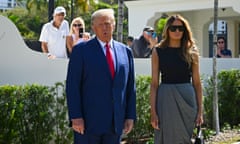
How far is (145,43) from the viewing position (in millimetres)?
10844

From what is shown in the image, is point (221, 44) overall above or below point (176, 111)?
above

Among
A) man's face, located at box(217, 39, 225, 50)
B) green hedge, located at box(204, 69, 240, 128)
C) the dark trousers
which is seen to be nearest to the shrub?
green hedge, located at box(204, 69, 240, 128)

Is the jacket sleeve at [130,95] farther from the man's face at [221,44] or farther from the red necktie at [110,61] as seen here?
the man's face at [221,44]

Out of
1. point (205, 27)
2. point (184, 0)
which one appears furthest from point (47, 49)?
point (205, 27)

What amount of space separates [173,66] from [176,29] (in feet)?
1.32

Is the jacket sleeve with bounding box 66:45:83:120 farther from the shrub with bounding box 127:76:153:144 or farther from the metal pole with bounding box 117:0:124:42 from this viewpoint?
the metal pole with bounding box 117:0:124:42

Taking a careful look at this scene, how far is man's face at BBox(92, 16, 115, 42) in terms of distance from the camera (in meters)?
4.50

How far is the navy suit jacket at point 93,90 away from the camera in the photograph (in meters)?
4.48

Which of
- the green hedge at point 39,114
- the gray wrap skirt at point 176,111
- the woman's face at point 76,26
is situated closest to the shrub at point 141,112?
the green hedge at point 39,114

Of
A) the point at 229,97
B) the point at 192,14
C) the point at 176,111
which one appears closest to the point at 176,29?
the point at 176,111

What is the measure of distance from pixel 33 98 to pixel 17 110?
328mm

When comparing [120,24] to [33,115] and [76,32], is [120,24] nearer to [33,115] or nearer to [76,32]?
[76,32]

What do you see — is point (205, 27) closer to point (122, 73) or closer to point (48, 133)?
point (48, 133)

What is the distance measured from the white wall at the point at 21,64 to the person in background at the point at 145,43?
10.0ft
